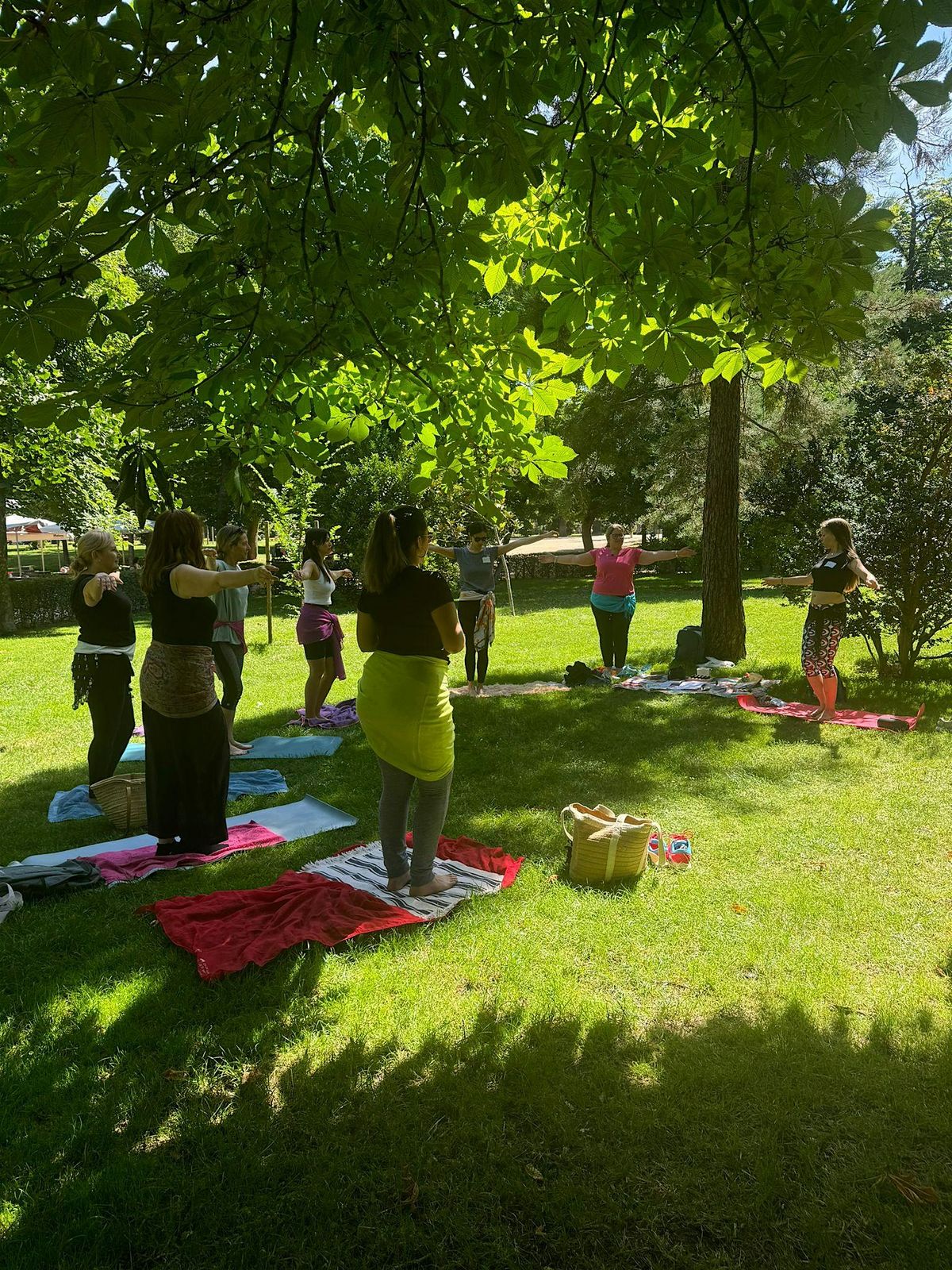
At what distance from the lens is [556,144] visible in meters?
2.97

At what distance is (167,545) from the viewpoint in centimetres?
468

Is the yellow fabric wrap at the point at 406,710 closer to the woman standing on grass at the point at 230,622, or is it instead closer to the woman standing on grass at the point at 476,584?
the woman standing on grass at the point at 230,622

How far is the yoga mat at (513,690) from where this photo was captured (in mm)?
9953

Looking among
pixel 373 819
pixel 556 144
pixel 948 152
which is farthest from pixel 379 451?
pixel 556 144

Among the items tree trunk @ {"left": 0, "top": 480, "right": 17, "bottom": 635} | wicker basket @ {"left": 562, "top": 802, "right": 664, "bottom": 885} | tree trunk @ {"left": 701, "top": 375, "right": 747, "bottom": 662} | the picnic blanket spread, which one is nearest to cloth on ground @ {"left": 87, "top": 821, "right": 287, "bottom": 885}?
the picnic blanket spread

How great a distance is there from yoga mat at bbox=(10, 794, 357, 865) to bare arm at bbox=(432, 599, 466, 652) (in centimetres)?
207

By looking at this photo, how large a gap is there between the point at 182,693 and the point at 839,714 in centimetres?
637

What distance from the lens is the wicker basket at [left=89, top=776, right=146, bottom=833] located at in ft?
18.4

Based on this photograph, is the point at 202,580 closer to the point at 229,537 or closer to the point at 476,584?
the point at 229,537

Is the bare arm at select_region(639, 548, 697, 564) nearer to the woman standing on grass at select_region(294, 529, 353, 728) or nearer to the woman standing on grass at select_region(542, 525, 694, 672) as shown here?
the woman standing on grass at select_region(542, 525, 694, 672)

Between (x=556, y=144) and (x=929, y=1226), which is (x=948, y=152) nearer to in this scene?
(x=556, y=144)

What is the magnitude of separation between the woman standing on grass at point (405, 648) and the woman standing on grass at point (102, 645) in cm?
244

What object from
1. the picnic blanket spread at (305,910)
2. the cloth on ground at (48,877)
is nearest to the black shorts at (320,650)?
the picnic blanket spread at (305,910)

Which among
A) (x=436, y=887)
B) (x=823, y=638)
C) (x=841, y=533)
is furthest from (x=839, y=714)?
(x=436, y=887)
